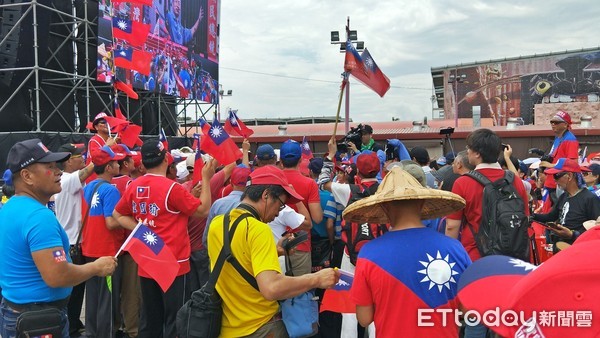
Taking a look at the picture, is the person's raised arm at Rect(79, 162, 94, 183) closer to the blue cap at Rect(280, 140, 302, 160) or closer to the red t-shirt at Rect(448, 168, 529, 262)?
the blue cap at Rect(280, 140, 302, 160)

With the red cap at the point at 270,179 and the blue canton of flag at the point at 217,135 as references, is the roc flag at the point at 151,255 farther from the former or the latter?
the blue canton of flag at the point at 217,135

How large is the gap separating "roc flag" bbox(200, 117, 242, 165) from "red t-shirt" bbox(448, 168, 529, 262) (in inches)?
88.0

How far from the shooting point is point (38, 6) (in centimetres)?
1262

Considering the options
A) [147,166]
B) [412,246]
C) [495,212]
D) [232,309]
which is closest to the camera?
[412,246]

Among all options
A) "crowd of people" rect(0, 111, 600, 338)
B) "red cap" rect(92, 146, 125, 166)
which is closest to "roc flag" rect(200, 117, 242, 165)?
"crowd of people" rect(0, 111, 600, 338)

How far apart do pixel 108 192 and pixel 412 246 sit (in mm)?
3243

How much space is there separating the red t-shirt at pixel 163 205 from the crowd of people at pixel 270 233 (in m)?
0.01

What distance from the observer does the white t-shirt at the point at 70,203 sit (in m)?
4.63

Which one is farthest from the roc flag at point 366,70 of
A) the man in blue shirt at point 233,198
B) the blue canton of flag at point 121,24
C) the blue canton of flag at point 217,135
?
the blue canton of flag at point 121,24

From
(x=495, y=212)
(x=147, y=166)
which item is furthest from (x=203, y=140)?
(x=495, y=212)

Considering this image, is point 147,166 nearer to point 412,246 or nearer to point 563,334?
point 412,246

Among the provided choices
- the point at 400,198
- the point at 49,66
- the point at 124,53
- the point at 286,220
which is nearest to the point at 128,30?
the point at 124,53

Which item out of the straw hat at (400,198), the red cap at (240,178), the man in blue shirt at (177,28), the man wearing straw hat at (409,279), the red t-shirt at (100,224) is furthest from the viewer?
the man in blue shirt at (177,28)

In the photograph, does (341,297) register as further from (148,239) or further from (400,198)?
(148,239)
